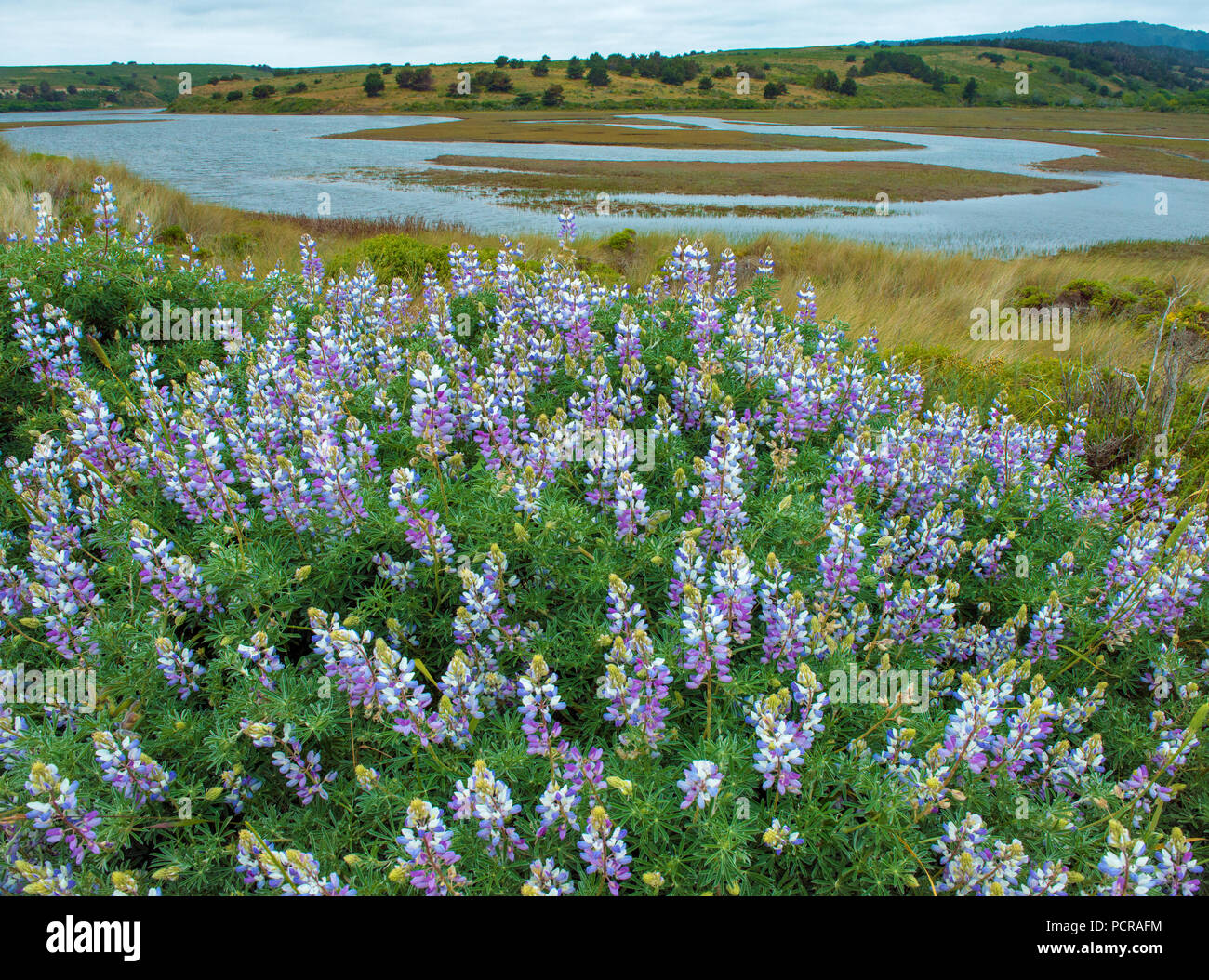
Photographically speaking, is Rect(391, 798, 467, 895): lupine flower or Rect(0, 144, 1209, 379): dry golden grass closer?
Rect(391, 798, 467, 895): lupine flower

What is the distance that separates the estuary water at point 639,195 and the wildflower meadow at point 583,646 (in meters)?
16.2

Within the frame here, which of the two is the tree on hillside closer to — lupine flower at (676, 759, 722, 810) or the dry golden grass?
the dry golden grass

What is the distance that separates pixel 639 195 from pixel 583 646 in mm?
30400

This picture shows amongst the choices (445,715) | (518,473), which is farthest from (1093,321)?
(445,715)

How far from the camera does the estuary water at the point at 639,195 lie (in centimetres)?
2255

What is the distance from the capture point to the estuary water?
888 inches

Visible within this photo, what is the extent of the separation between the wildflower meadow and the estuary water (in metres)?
A: 16.2

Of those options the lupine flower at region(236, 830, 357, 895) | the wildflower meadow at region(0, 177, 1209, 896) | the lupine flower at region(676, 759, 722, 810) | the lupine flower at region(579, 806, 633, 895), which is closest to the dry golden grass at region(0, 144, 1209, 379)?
the wildflower meadow at region(0, 177, 1209, 896)

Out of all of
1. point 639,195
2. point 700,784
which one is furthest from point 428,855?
point 639,195

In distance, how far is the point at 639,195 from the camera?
30406mm

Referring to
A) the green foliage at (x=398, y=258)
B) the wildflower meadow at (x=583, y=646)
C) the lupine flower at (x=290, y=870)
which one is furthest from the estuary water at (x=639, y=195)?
the lupine flower at (x=290, y=870)

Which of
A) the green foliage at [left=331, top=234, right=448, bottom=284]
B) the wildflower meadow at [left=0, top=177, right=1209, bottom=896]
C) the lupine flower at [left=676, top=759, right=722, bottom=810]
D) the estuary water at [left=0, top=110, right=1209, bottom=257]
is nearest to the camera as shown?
the lupine flower at [left=676, top=759, right=722, bottom=810]

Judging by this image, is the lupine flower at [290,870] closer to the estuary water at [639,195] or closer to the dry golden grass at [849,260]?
the dry golden grass at [849,260]

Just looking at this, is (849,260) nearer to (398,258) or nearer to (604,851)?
(398,258)
